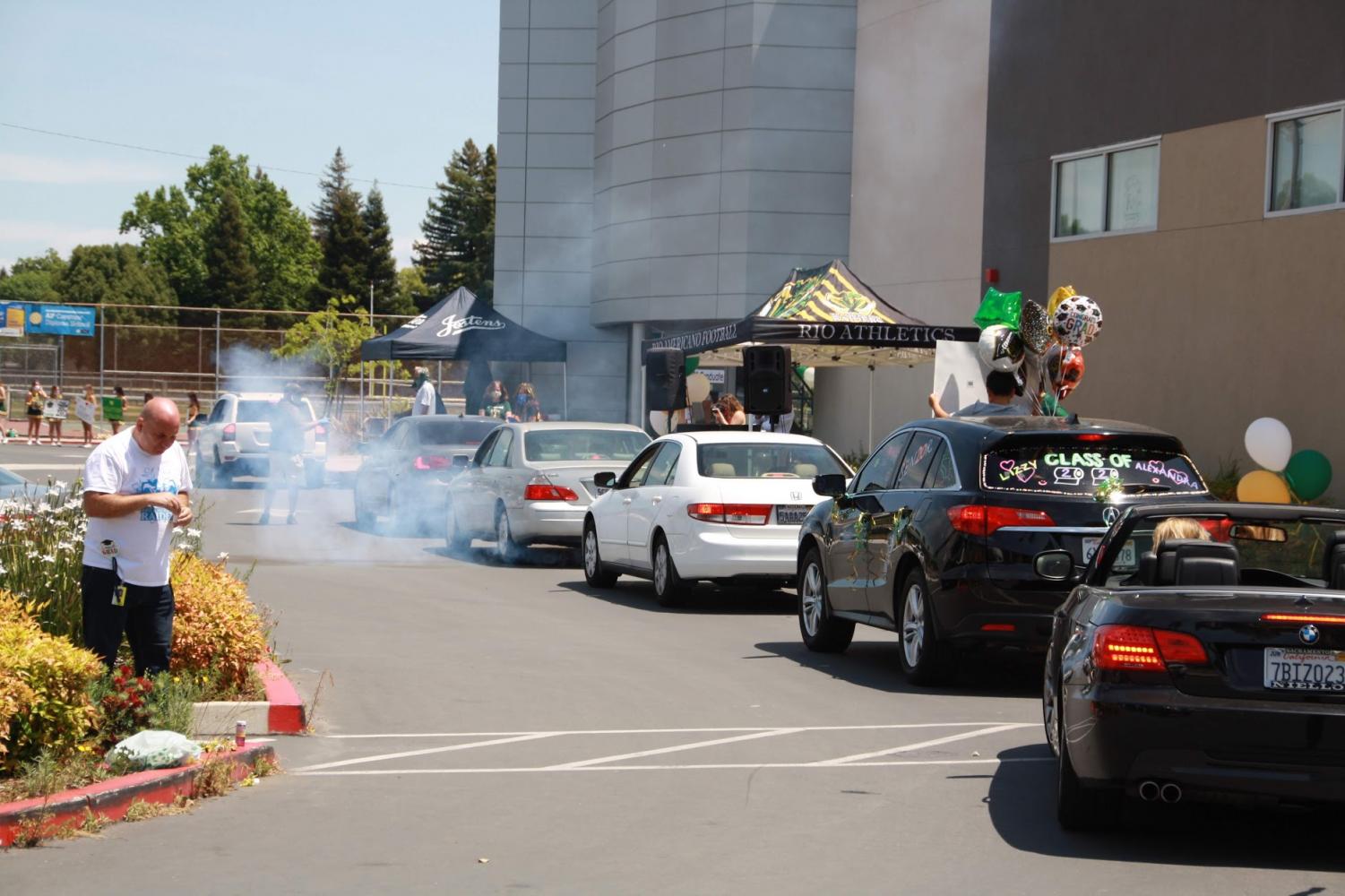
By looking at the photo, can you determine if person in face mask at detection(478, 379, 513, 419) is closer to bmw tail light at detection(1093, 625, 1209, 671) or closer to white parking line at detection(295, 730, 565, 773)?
white parking line at detection(295, 730, 565, 773)

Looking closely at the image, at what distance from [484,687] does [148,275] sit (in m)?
109

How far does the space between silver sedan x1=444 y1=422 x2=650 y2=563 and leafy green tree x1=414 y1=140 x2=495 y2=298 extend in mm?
94808

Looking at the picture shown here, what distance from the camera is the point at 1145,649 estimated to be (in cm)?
628

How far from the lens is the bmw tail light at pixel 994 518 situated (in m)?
10.0

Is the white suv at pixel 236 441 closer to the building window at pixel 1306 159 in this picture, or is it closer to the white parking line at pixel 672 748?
the building window at pixel 1306 159

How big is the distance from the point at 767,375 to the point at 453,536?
15.7 ft

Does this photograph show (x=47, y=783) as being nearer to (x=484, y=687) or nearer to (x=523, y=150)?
(x=484, y=687)

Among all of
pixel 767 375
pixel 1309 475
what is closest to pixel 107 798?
pixel 1309 475

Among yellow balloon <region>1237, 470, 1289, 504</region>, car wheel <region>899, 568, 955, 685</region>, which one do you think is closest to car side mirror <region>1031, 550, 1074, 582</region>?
car wheel <region>899, 568, 955, 685</region>

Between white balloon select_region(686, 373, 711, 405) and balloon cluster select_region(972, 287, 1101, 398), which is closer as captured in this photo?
balloon cluster select_region(972, 287, 1101, 398)

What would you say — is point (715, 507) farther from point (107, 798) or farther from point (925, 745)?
point (107, 798)

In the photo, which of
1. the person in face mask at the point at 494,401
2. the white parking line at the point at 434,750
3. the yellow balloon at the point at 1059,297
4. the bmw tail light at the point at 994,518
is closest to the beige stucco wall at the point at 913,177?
the person in face mask at the point at 494,401

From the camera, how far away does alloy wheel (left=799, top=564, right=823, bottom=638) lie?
12.3m

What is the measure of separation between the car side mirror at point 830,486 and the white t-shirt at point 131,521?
502 centimetres
